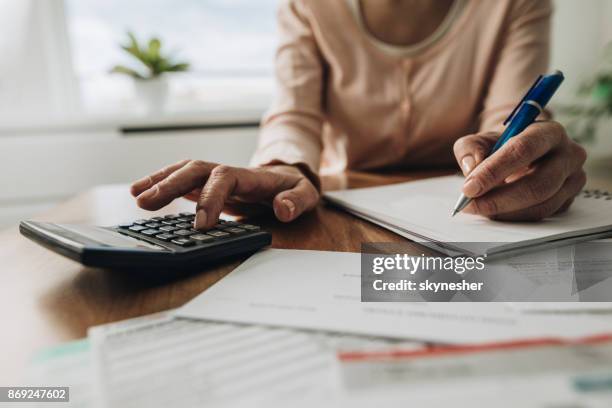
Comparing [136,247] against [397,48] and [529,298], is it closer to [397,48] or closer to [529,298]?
[529,298]

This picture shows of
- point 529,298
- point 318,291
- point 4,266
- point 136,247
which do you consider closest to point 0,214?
point 4,266

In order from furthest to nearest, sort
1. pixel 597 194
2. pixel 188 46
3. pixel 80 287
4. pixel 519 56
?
pixel 188 46 → pixel 519 56 → pixel 597 194 → pixel 80 287

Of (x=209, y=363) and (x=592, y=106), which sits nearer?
(x=209, y=363)

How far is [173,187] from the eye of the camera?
0.47m

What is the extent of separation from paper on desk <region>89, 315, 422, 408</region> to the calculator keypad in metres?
0.11

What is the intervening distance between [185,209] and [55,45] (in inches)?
56.1

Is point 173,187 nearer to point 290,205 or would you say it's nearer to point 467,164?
point 290,205

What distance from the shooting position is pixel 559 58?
189 cm

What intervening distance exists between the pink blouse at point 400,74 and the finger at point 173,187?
364mm


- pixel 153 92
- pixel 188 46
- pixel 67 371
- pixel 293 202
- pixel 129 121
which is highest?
pixel 188 46

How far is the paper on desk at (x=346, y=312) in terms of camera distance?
24 cm

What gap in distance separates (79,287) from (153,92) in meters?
1.39

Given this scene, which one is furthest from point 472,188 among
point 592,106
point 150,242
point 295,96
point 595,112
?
point 592,106

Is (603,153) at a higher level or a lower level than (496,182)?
higher
